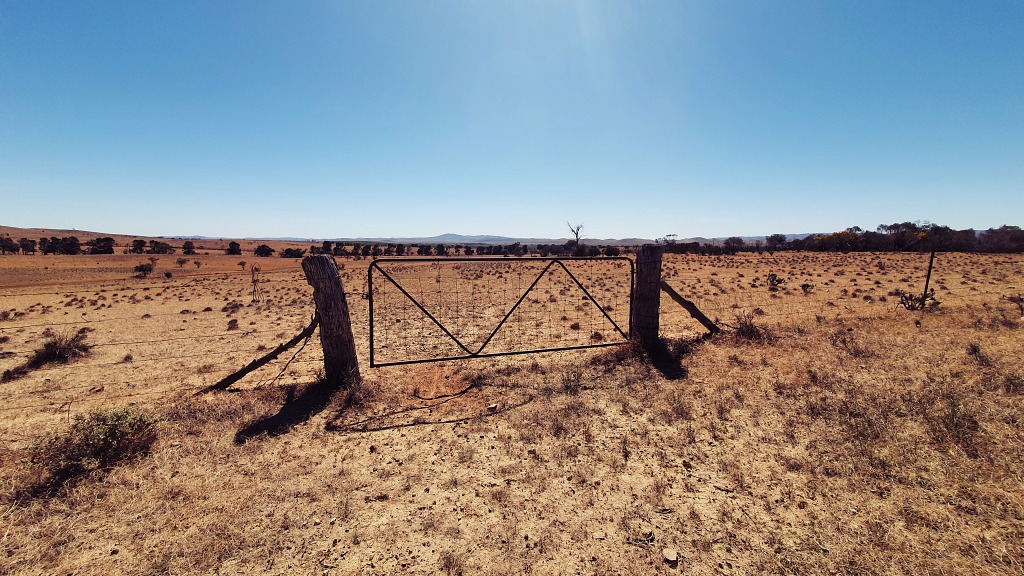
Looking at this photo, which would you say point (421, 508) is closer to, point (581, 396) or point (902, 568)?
point (581, 396)

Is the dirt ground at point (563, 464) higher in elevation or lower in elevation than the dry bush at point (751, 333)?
lower

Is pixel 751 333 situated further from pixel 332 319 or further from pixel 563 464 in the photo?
pixel 332 319

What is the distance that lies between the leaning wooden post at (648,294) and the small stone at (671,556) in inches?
205

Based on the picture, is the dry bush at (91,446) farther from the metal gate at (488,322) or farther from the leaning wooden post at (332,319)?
the metal gate at (488,322)

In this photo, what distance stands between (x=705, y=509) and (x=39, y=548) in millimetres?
5652

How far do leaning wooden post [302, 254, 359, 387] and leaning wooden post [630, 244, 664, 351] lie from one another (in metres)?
5.46

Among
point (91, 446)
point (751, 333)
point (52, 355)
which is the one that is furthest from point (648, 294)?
point (52, 355)

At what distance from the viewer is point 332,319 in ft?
21.1

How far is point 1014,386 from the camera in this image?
5.71 meters

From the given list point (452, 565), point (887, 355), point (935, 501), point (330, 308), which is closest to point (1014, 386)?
point (887, 355)

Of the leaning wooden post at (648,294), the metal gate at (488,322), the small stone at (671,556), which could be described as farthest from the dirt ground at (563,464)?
the metal gate at (488,322)

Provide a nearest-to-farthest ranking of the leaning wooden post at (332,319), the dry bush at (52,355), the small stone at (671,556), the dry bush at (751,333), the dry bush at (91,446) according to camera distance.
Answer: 1. the small stone at (671,556)
2. the dry bush at (91,446)
3. the leaning wooden post at (332,319)
4. the dry bush at (52,355)
5. the dry bush at (751,333)

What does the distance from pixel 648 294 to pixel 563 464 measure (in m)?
4.81

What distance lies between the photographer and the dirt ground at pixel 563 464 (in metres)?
3.25
